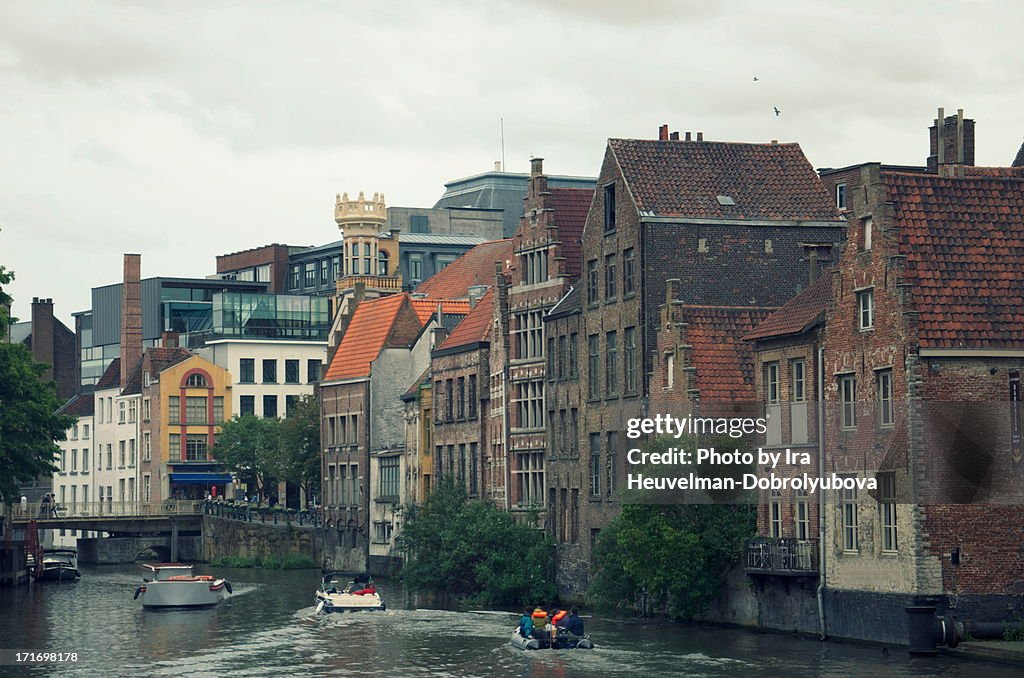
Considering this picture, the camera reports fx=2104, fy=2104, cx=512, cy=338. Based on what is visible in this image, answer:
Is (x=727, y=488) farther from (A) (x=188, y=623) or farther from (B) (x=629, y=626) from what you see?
(A) (x=188, y=623)

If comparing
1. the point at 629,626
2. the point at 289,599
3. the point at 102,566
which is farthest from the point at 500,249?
the point at 629,626

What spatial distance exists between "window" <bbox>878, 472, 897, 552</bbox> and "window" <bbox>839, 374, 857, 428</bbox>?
9.11 feet

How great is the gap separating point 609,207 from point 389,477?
123 ft

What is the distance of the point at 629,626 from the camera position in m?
74.2

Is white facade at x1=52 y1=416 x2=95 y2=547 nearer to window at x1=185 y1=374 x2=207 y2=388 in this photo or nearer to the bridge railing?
window at x1=185 y1=374 x2=207 y2=388

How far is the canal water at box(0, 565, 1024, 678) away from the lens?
199ft

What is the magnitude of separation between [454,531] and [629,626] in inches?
659

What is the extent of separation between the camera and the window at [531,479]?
91000 millimetres

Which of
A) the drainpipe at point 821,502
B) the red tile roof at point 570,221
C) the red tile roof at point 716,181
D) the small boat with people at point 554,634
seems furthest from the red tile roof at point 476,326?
the drainpipe at point 821,502

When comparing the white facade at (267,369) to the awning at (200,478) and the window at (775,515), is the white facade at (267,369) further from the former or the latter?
the window at (775,515)

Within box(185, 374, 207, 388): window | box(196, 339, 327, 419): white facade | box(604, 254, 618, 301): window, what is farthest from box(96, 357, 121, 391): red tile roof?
box(604, 254, 618, 301): window

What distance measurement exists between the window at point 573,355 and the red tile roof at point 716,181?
8.94m

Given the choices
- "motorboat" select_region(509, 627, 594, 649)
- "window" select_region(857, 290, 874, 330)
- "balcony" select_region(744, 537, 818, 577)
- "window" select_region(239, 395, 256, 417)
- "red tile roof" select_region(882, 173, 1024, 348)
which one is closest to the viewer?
"red tile roof" select_region(882, 173, 1024, 348)

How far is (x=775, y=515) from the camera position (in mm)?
69375
